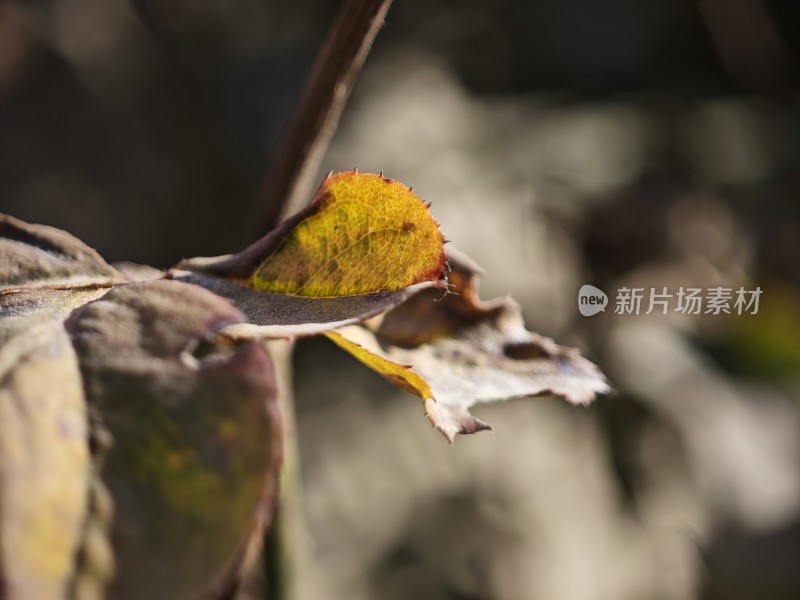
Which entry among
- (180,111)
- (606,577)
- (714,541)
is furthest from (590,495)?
(180,111)

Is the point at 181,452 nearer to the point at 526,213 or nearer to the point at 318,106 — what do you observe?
the point at 318,106

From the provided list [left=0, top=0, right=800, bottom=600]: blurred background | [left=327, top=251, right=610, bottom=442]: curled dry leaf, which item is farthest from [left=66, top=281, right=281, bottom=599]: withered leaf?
[left=0, top=0, right=800, bottom=600]: blurred background

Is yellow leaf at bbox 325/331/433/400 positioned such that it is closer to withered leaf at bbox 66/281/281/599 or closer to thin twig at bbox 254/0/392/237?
withered leaf at bbox 66/281/281/599

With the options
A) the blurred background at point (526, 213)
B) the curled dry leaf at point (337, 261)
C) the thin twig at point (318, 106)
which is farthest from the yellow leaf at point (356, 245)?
the blurred background at point (526, 213)

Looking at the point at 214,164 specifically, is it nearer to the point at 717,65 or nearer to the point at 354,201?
the point at 717,65

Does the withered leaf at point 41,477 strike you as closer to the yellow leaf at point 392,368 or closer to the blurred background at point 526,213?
the yellow leaf at point 392,368

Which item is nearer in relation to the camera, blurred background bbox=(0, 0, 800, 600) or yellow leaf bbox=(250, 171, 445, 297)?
yellow leaf bbox=(250, 171, 445, 297)
